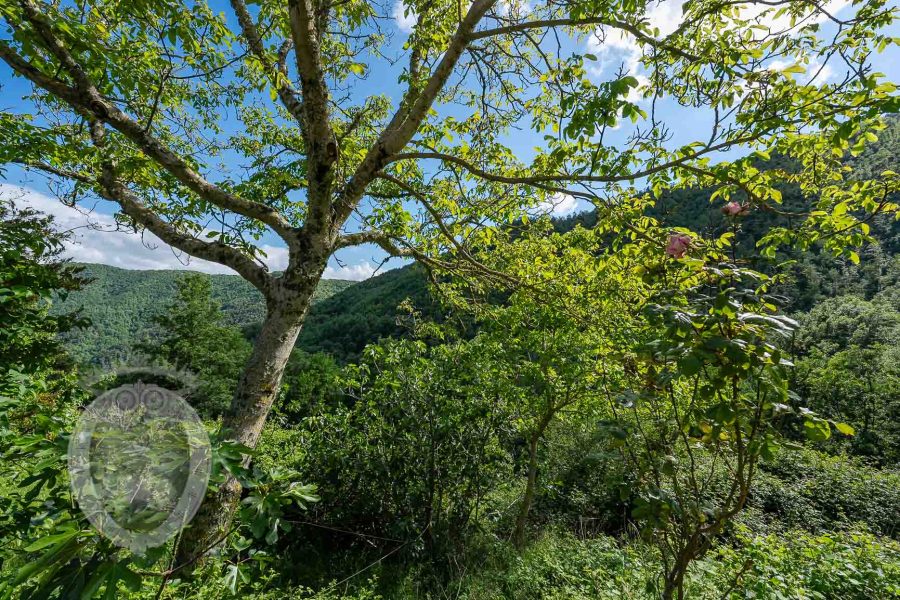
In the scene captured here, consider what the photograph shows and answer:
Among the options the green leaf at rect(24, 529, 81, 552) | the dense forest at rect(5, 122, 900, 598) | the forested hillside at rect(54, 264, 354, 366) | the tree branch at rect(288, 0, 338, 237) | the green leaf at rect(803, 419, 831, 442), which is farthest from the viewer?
the forested hillside at rect(54, 264, 354, 366)

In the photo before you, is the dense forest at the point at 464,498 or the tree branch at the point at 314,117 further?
the dense forest at the point at 464,498

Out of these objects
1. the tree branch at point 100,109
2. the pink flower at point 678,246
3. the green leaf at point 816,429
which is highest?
the tree branch at point 100,109

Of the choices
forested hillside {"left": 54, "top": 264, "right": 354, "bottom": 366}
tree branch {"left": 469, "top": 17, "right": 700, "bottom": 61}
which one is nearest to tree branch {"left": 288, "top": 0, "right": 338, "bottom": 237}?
tree branch {"left": 469, "top": 17, "right": 700, "bottom": 61}

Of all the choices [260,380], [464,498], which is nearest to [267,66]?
[260,380]

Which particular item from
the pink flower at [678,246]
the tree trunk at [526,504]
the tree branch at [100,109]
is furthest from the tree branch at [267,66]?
the tree trunk at [526,504]

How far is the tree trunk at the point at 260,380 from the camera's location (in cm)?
248

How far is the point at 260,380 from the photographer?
2.63m

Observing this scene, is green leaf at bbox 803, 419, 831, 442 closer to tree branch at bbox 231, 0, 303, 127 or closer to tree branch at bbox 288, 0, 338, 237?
tree branch at bbox 288, 0, 338, 237

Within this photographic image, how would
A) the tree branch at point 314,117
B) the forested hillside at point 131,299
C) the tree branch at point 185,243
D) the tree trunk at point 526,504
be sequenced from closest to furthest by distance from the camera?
the tree branch at point 314,117 → the tree branch at point 185,243 → the tree trunk at point 526,504 → the forested hillside at point 131,299

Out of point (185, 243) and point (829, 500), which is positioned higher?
point (185, 243)

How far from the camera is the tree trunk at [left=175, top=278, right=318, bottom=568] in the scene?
97.7 inches

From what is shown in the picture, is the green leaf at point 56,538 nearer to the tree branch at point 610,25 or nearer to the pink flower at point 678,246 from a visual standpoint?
the pink flower at point 678,246

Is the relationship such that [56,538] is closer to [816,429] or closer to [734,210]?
[816,429]

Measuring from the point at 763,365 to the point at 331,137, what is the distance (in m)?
2.73
